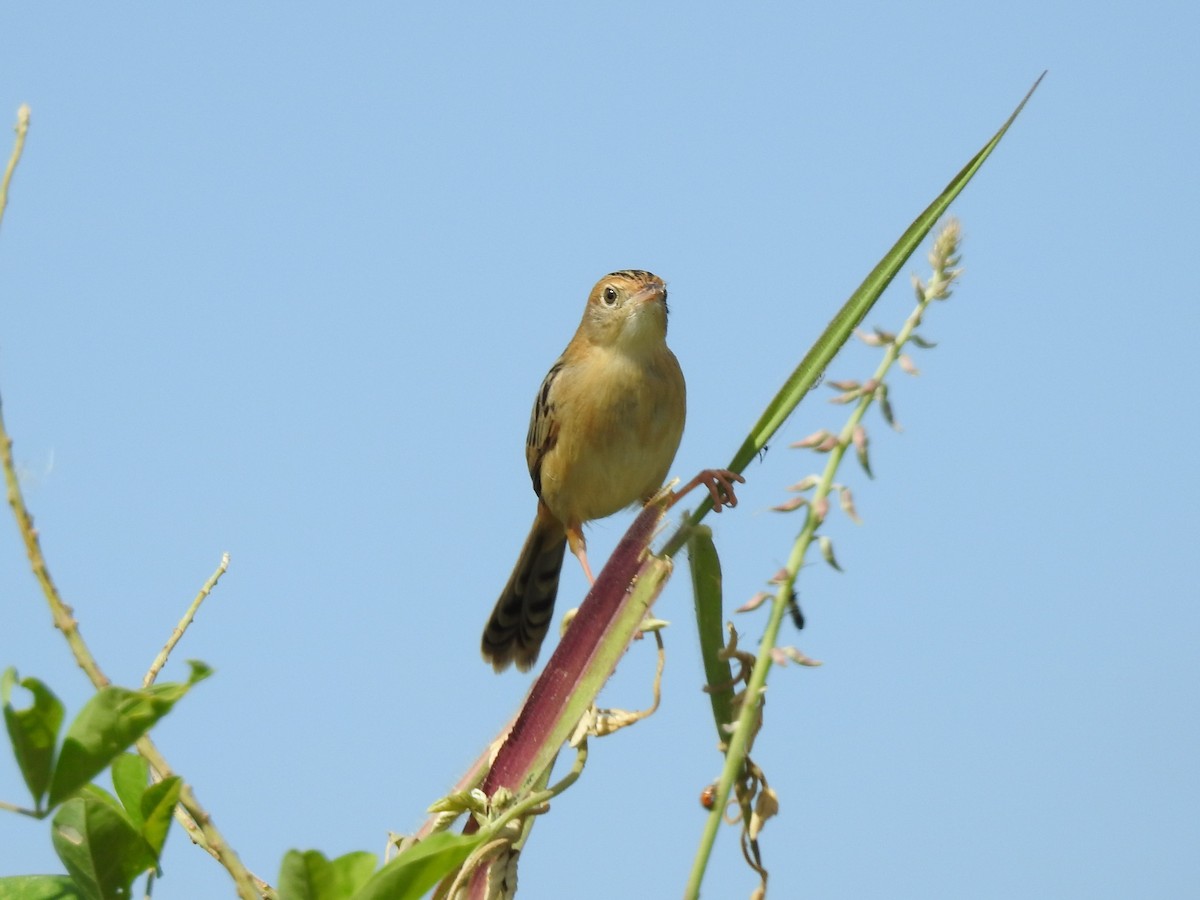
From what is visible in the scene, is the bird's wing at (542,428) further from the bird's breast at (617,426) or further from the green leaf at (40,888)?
the green leaf at (40,888)

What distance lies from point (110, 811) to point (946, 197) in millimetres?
1060

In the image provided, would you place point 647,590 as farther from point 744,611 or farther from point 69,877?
point 69,877

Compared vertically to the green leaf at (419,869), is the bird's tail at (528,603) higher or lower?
higher

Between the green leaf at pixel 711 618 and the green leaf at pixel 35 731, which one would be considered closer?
the green leaf at pixel 35 731

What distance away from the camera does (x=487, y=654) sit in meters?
7.70

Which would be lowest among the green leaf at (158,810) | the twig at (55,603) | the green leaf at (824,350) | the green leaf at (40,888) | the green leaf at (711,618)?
the green leaf at (40,888)

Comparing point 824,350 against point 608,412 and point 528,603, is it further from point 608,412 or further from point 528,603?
point 528,603

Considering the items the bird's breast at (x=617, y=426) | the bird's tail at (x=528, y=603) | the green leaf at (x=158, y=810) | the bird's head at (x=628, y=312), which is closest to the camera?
the green leaf at (x=158, y=810)

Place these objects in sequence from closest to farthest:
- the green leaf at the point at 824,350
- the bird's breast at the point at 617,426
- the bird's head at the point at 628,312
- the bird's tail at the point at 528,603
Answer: the green leaf at the point at 824,350, the bird's breast at the point at 617,426, the bird's head at the point at 628,312, the bird's tail at the point at 528,603

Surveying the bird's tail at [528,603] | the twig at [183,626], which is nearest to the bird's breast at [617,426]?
the bird's tail at [528,603]

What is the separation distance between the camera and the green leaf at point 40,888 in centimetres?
137

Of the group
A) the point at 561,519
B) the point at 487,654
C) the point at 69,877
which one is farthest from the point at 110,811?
the point at 487,654

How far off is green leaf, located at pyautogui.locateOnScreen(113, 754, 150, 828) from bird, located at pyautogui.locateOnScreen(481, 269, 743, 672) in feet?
16.5

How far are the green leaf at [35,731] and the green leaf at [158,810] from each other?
0.10 meters
